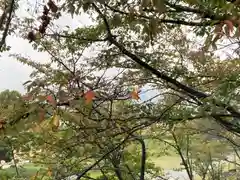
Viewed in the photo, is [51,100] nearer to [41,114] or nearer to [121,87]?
[41,114]

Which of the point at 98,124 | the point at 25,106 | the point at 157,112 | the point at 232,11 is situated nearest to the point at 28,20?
the point at 98,124

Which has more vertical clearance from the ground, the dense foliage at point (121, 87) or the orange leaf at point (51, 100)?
the dense foliage at point (121, 87)

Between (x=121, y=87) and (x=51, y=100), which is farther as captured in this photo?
(x=121, y=87)

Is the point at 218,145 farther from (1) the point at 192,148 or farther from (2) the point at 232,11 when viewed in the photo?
(2) the point at 232,11

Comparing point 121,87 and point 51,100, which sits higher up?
point 121,87

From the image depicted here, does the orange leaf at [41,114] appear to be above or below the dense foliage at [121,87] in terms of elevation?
below

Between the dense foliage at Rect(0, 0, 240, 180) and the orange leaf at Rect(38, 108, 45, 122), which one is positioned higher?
the dense foliage at Rect(0, 0, 240, 180)

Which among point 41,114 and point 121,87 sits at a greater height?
point 121,87

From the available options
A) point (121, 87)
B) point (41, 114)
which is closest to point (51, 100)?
point (41, 114)

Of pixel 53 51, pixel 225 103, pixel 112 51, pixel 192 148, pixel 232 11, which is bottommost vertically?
pixel 232 11

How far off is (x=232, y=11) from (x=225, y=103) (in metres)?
0.87

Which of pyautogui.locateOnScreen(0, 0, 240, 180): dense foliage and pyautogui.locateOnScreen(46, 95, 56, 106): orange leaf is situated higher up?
pyautogui.locateOnScreen(0, 0, 240, 180): dense foliage

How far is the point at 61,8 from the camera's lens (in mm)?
1911

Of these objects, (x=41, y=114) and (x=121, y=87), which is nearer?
(x=41, y=114)
